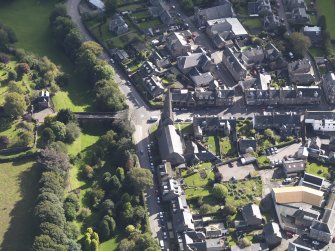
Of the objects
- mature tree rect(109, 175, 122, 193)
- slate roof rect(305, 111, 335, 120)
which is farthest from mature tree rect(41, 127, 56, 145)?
slate roof rect(305, 111, 335, 120)

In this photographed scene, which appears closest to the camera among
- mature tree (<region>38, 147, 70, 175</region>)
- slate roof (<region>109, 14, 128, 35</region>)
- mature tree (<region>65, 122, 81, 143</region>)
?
mature tree (<region>38, 147, 70, 175</region>)

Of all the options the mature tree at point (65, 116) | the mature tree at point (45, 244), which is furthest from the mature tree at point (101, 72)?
the mature tree at point (45, 244)

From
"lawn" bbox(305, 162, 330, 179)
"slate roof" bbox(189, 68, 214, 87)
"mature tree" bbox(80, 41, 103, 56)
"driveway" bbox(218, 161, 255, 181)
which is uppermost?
"mature tree" bbox(80, 41, 103, 56)

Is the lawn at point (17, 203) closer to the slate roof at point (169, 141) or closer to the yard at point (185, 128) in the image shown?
the slate roof at point (169, 141)

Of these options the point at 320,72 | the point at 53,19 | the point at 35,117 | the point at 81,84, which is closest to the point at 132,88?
the point at 81,84

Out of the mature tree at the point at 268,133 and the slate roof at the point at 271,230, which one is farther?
the mature tree at the point at 268,133

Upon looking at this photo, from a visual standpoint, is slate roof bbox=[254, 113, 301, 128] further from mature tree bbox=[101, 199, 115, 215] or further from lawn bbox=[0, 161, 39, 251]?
lawn bbox=[0, 161, 39, 251]
